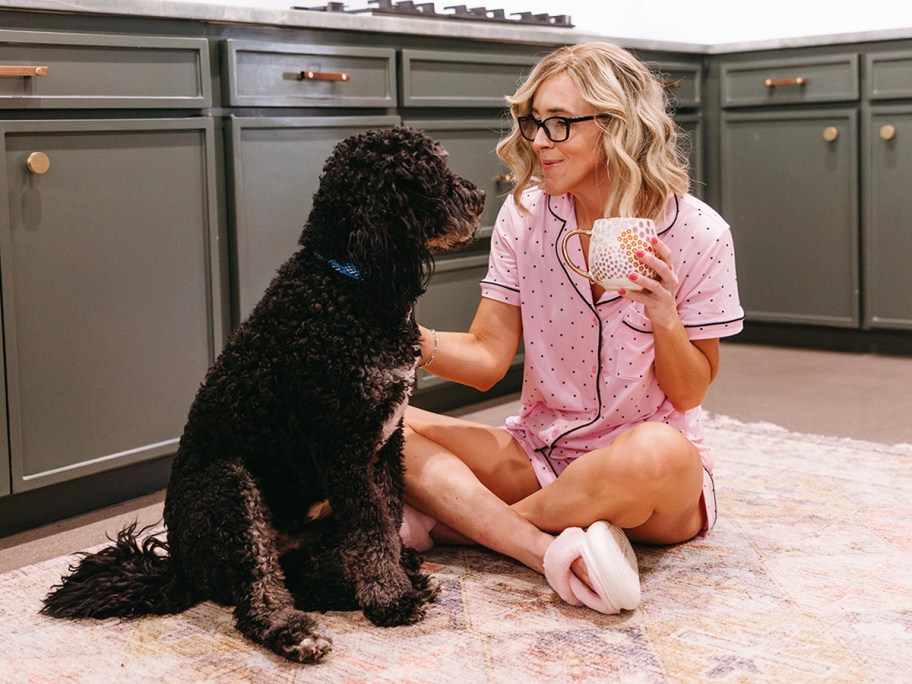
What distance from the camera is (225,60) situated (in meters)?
2.60

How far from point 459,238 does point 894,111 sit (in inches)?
106

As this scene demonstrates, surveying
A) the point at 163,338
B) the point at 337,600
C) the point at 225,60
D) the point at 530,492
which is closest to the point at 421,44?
the point at 225,60

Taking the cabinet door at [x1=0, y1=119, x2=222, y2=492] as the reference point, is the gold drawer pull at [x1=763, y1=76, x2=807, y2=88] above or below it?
above

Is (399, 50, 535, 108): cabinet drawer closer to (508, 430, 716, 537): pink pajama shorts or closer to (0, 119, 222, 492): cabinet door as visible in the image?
(0, 119, 222, 492): cabinet door

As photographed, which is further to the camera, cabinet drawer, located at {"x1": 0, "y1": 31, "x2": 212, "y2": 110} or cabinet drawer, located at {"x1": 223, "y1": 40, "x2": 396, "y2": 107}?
cabinet drawer, located at {"x1": 223, "y1": 40, "x2": 396, "y2": 107}

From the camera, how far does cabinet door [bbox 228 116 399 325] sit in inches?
105

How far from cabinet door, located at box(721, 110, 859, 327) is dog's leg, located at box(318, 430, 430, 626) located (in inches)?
109

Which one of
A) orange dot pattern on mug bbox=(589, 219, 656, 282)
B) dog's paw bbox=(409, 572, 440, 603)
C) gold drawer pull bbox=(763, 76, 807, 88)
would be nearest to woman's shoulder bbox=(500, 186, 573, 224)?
orange dot pattern on mug bbox=(589, 219, 656, 282)

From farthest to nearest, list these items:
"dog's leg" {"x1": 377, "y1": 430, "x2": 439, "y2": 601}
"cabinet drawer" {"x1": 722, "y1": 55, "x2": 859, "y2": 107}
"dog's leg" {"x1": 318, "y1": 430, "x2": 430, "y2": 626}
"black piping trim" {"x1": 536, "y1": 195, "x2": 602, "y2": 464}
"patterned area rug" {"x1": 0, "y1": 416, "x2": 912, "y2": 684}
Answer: "cabinet drawer" {"x1": 722, "y1": 55, "x2": 859, "y2": 107} < "black piping trim" {"x1": 536, "y1": 195, "x2": 602, "y2": 464} < "dog's leg" {"x1": 377, "y1": 430, "x2": 439, "y2": 601} < "dog's leg" {"x1": 318, "y1": 430, "x2": 430, "y2": 626} < "patterned area rug" {"x1": 0, "y1": 416, "x2": 912, "y2": 684}

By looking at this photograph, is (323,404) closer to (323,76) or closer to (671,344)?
(671,344)

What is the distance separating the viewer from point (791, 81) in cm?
411

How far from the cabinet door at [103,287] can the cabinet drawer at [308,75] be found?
0.52 feet

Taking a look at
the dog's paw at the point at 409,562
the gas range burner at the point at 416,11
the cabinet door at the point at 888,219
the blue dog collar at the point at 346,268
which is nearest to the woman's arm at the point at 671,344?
the blue dog collar at the point at 346,268

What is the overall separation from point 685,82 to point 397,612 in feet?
9.94
